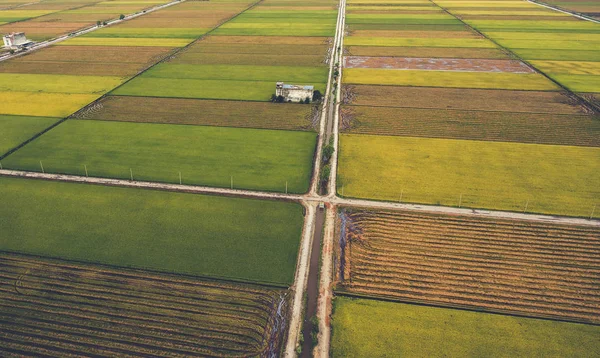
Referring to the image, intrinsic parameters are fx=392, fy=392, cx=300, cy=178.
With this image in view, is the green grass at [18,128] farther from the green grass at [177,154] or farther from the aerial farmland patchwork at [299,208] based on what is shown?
the green grass at [177,154]

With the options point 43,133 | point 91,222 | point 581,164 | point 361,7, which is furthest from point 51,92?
point 361,7

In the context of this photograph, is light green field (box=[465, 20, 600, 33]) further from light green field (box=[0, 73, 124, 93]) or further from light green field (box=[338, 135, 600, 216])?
light green field (box=[0, 73, 124, 93])

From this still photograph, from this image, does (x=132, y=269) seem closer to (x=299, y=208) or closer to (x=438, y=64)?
(x=299, y=208)

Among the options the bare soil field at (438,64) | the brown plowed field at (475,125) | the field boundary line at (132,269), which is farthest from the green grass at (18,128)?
the bare soil field at (438,64)

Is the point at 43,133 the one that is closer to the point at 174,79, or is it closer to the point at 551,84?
the point at 174,79

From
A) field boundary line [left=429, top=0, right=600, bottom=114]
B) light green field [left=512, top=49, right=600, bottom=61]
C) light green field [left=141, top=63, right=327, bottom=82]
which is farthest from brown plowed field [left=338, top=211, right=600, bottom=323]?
light green field [left=512, top=49, right=600, bottom=61]

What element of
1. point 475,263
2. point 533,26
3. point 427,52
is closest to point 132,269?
point 475,263
